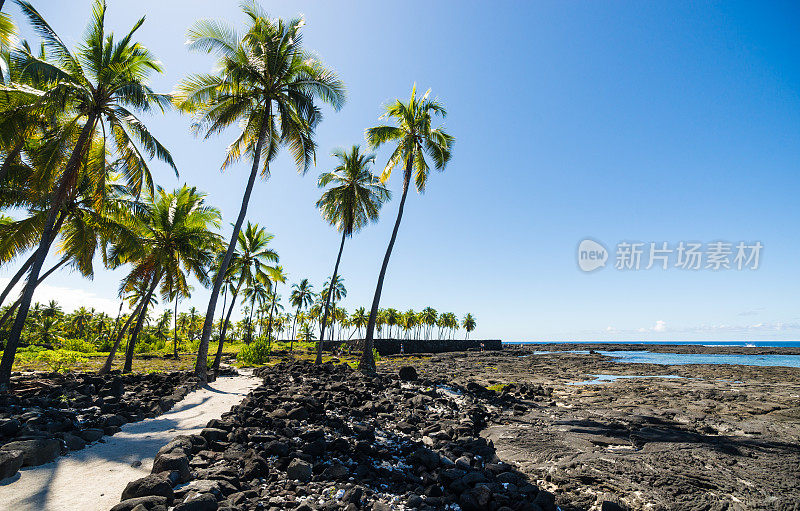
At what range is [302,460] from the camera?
526cm

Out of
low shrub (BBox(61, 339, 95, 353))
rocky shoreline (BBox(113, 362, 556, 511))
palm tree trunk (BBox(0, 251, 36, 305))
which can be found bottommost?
low shrub (BBox(61, 339, 95, 353))

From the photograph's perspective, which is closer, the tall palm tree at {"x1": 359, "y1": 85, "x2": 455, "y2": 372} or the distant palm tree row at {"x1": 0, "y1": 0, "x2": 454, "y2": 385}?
the distant palm tree row at {"x1": 0, "y1": 0, "x2": 454, "y2": 385}

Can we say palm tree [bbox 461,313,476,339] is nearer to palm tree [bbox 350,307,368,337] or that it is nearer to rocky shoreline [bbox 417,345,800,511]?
palm tree [bbox 350,307,368,337]

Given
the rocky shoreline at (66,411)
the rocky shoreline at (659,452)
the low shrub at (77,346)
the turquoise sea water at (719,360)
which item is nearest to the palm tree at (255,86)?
the rocky shoreline at (66,411)

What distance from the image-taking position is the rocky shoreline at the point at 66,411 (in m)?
4.67

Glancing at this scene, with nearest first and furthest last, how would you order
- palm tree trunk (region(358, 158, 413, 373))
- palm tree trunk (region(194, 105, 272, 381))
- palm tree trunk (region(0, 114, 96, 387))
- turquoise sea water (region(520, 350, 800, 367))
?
1. palm tree trunk (region(0, 114, 96, 387))
2. palm tree trunk (region(194, 105, 272, 381))
3. palm tree trunk (region(358, 158, 413, 373))
4. turquoise sea water (region(520, 350, 800, 367))

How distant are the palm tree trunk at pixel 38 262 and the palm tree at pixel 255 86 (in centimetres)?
464

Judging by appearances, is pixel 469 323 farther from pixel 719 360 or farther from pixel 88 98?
pixel 88 98

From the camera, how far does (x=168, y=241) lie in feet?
66.0

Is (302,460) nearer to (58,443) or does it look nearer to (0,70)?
(58,443)

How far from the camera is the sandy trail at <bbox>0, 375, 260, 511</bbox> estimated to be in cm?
371

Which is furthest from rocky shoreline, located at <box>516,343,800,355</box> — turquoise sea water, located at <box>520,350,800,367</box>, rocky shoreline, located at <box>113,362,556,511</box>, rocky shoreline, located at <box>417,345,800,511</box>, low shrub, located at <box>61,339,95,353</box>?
rocky shoreline, located at <box>113,362,556,511</box>

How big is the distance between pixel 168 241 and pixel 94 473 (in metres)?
18.6

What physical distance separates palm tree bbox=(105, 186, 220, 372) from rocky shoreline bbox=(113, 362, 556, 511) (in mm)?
14727
